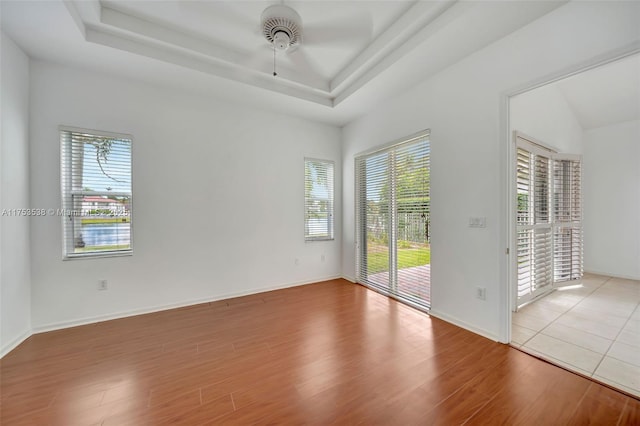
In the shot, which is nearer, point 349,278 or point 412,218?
point 412,218

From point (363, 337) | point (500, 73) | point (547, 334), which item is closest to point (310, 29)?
point (500, 73)

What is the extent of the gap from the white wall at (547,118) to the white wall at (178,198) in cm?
291

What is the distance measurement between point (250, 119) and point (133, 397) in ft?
11.5

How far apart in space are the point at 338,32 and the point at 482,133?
6.10 feet

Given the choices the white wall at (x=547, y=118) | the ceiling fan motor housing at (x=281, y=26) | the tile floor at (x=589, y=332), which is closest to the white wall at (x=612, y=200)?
the white wall at (x=547, y=118)

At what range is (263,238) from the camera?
3934 mm

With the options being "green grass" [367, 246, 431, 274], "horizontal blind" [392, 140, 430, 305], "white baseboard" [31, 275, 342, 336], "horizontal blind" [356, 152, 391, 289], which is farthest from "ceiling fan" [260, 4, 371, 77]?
"white baseboard" [31, 275, 342, 336]

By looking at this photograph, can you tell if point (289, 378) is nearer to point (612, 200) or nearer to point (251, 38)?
point (251, 38)

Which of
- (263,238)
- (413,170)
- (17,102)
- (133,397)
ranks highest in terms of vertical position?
(17,102)

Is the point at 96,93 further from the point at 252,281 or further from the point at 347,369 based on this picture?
the point at 347,369

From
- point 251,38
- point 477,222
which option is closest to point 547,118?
point 477,222

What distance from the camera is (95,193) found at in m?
2.88

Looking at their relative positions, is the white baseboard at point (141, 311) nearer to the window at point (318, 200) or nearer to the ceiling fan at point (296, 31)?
the window at point (318, 200)

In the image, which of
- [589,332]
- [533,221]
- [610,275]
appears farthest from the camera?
[610,275]
